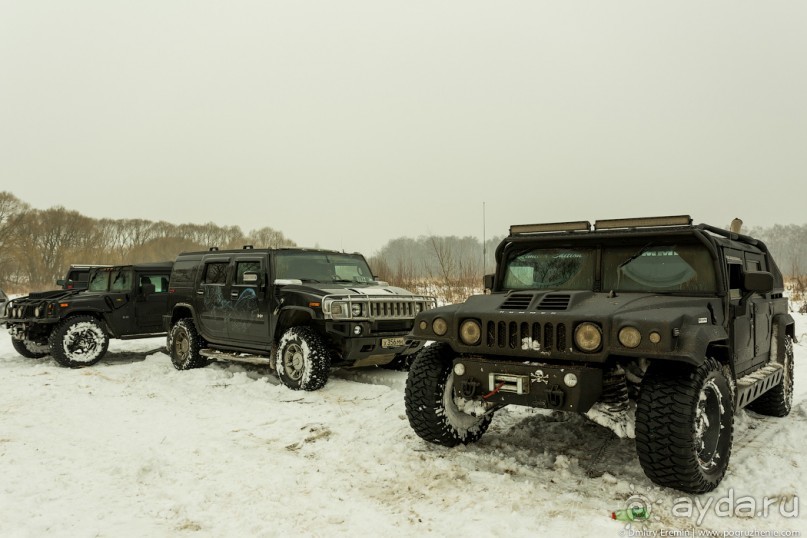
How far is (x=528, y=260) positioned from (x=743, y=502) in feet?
8.12

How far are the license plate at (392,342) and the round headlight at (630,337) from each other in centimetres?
426

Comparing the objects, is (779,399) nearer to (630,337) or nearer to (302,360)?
(630,337)

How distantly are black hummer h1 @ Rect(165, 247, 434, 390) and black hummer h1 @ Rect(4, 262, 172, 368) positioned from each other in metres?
1.60

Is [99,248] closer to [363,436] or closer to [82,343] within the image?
[82,343]

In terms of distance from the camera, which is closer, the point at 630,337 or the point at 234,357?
the point at 630,337

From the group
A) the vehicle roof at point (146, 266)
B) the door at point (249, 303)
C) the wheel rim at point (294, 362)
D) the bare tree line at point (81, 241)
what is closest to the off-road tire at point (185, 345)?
the door at point (249, 303)

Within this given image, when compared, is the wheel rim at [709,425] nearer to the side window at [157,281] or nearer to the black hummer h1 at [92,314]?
the black hummer h1 at [92,314]

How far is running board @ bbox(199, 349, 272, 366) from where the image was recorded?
8195 millimetres

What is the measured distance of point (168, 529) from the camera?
3469mm

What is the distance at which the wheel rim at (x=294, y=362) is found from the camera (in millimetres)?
7512

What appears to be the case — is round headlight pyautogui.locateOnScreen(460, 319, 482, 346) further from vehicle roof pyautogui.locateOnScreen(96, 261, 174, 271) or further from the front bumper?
vehicle roof pyautogui.locateOnScreen(96, 261, 174, 271)

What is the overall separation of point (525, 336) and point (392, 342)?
12.4 feet

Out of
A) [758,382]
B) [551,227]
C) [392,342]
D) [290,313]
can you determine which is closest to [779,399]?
[758,382]

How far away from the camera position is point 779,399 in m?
5.90
